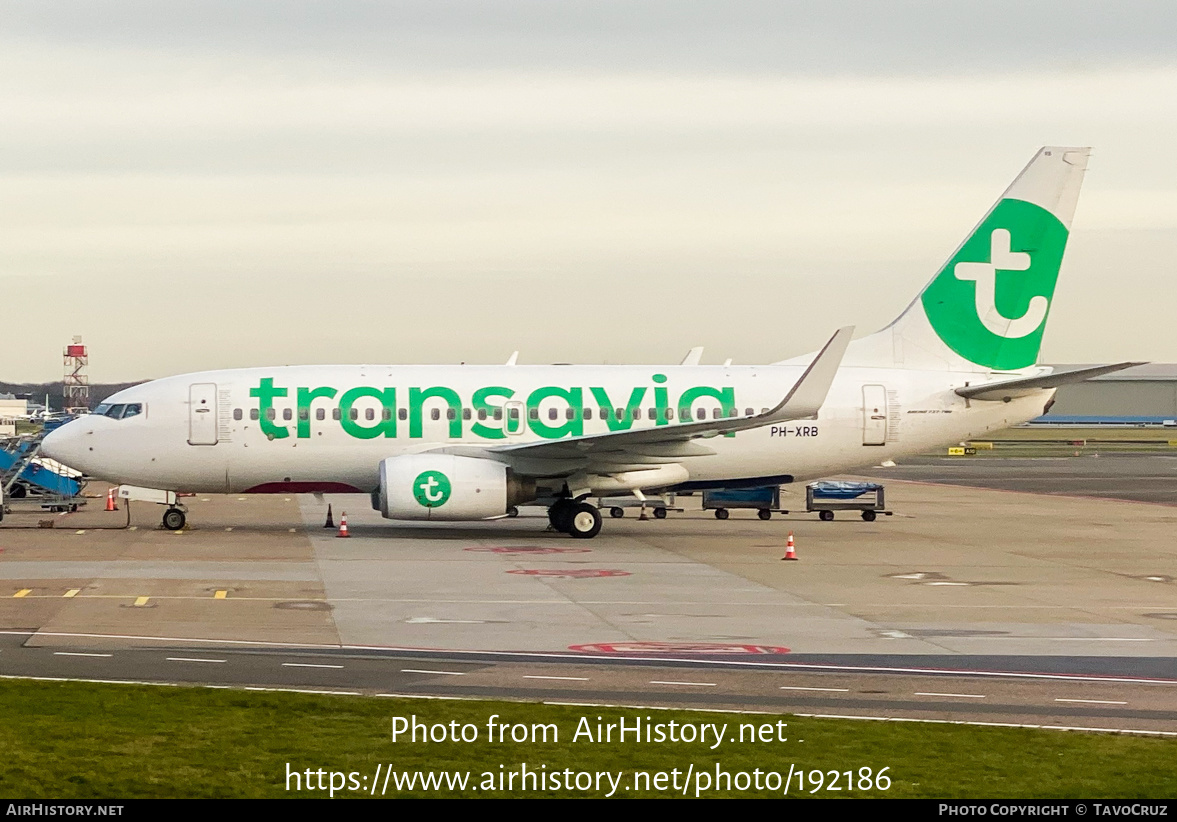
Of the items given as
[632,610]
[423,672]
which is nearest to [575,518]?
Result: [632,610]

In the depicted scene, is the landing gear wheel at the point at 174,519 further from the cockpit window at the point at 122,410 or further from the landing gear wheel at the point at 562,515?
the landing gear wheel at the point at 562,515

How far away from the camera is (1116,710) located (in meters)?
15.2

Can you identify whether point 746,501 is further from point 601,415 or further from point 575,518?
point 575,518

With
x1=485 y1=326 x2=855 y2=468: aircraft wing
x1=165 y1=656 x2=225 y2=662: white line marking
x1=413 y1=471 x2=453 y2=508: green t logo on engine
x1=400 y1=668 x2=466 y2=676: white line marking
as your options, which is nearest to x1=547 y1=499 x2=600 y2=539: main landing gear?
x1=485 y1=326 x2=855 y2=468: aircraft wing

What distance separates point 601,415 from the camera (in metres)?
37.4

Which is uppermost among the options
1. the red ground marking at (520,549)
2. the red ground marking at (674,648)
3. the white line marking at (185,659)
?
the white line marking at (185,659)

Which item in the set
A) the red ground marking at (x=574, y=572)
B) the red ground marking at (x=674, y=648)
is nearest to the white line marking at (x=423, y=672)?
the red ground marking at (x=674, y=648)

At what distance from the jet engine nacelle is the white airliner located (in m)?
0.04

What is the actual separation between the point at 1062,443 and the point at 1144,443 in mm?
6725

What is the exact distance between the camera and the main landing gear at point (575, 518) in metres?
36.3

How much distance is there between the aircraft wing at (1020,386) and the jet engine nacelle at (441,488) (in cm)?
1208

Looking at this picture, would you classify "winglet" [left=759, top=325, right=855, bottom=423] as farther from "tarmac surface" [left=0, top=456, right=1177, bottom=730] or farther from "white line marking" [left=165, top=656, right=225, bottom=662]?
"white line marking" [left=165, top=656, right=225, bottom=662]
